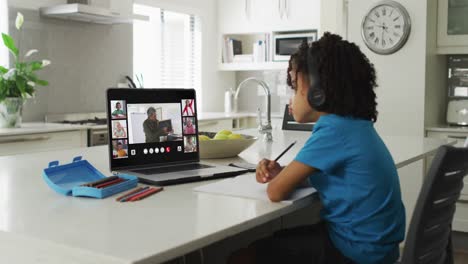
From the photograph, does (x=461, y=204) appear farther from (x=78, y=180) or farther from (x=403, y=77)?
(x=78, y=180)

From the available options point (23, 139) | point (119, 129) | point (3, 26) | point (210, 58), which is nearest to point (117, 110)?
point (119, 129)

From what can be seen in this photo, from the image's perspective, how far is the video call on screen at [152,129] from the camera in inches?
68.7

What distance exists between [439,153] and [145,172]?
88 cm

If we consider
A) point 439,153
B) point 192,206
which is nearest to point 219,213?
point 192,206

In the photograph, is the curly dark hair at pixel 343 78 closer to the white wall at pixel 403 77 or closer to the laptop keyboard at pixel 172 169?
the laptop keyboard at pixel 172 169

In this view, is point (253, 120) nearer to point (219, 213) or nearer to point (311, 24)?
point (311, 24)

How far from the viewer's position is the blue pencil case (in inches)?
55.5

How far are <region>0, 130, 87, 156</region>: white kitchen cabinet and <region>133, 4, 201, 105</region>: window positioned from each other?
64.7 inches

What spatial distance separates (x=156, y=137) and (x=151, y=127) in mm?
43

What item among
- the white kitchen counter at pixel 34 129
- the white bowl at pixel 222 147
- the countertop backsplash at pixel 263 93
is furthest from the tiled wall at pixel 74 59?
the white bowl at pixel 222 147

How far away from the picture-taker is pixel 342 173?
1.49 meters

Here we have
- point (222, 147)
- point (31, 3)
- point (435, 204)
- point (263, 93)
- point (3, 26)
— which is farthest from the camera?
point (263, 93)

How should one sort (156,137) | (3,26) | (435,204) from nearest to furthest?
(435,204) < (156,137) < (3,26)

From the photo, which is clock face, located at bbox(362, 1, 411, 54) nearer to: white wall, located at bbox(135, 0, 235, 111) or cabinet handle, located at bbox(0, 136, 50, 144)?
white wall, located at bbox(135, 0, 235, 111)
